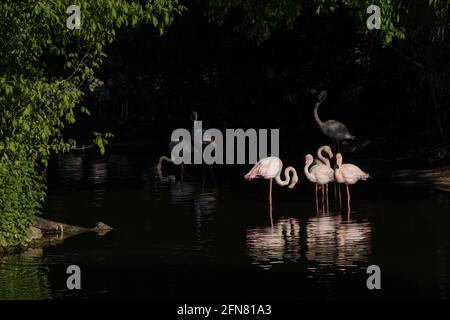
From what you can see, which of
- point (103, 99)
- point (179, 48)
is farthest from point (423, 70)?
point (103, 99)

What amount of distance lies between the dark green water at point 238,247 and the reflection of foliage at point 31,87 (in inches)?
38.3

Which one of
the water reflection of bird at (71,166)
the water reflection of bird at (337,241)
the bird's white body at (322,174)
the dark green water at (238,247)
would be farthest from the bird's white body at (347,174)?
the water reflection of bird at (71,166)

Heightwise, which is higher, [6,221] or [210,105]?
[210,105]

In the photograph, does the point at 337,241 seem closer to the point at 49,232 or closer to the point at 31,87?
the point at 49,232

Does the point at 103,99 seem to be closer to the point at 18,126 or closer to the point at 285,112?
the point at 285,112

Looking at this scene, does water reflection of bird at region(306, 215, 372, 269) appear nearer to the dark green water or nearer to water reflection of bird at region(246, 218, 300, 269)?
the dark green water

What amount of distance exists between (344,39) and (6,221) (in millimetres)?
23880

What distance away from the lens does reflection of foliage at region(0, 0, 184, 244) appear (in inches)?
643

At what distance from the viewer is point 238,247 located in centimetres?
1789

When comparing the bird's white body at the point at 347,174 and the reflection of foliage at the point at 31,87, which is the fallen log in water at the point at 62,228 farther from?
the bird's white body at the point at 347,174

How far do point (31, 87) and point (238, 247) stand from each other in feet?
13.4

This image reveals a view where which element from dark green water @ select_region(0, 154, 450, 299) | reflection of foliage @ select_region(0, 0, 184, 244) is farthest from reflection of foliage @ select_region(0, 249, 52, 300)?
reflection of foliage @ select_region(0, 0, 184, 244)

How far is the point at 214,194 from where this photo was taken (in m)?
26.8
